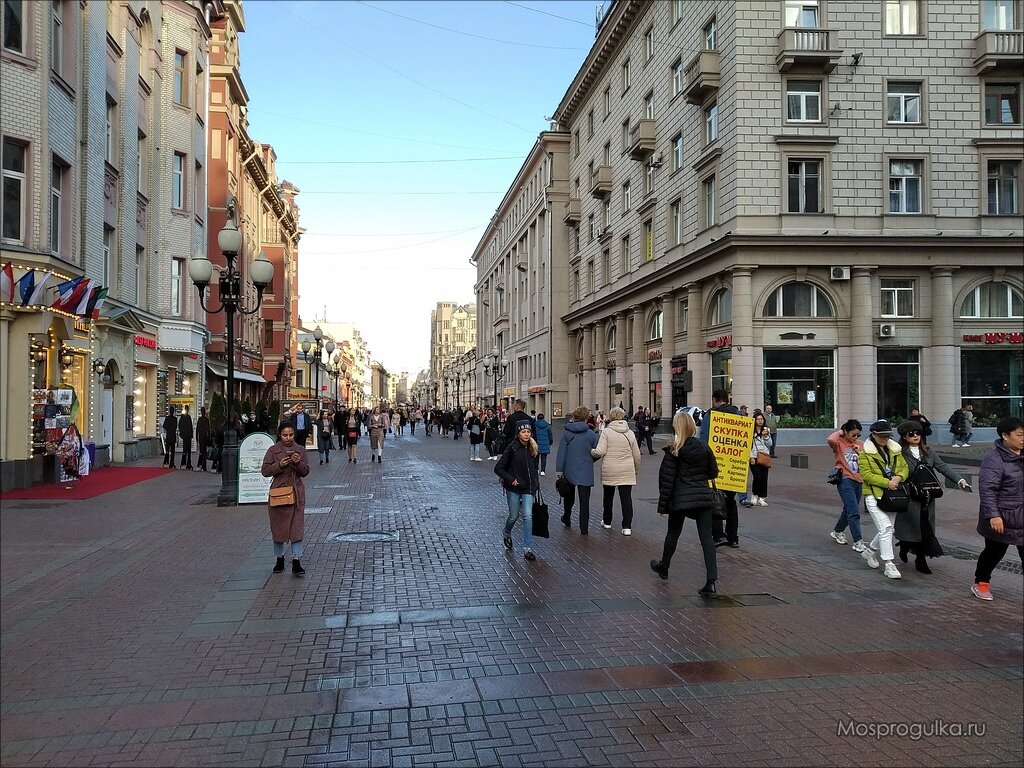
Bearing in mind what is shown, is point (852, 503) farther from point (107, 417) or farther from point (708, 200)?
point (708, 200)

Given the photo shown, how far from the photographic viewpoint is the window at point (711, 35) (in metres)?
33.0

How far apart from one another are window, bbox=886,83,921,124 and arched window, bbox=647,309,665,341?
528 inches

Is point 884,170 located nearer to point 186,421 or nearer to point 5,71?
point 186,421

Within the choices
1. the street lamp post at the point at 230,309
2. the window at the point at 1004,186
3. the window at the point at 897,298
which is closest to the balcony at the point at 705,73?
the window at the point at 897,298

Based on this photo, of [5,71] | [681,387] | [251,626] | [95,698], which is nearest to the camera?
[95,698]

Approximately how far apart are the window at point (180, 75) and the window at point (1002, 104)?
3213cm

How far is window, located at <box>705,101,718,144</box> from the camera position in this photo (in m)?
33.0

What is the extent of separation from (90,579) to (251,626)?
2.73m

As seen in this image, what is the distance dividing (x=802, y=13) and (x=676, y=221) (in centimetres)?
1004

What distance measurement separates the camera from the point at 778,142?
30.8 m

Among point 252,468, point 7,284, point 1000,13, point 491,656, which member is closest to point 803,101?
point 1000,13

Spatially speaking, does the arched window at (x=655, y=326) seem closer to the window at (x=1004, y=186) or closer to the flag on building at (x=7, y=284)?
the window at (x=1004, y=186)

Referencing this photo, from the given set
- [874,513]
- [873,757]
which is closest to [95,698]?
[873,757]

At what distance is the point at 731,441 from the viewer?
10.7 metres
